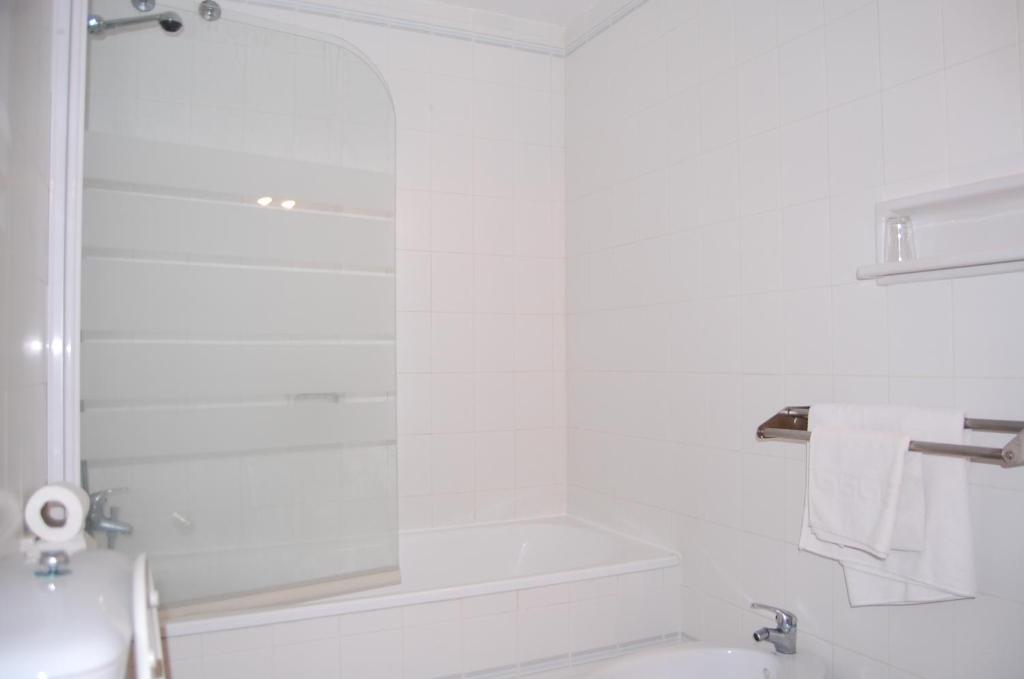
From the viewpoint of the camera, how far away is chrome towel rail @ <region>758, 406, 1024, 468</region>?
4.22ft

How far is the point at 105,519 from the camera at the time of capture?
1620 mm

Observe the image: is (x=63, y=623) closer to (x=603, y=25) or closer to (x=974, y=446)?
(x=974, y=446)

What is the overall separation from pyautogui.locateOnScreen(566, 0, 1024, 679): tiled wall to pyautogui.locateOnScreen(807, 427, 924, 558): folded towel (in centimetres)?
16

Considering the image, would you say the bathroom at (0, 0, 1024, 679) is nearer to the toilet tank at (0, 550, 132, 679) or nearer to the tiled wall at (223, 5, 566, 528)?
the toilet tank at (0, 550, 132, 679)

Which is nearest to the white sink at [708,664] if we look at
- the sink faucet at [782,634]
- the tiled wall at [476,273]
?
the sink faucet at [782,634]

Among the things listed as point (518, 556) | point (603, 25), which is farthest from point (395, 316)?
point (603, 25)

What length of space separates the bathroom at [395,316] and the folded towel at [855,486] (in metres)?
0.13

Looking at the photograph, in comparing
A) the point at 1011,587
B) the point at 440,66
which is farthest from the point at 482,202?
the point at 1011,587

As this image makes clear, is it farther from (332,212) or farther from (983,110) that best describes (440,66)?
(983,110)

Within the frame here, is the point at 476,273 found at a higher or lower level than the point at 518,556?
higher

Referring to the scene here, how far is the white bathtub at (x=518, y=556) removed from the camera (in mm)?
2191

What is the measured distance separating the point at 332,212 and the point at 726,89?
1.26 metres

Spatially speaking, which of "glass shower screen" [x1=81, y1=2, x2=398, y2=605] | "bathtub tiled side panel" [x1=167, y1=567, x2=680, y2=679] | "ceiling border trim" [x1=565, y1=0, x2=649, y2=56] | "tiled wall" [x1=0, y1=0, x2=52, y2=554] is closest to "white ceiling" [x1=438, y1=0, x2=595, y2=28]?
"ceiling border trim" [x1=565, y1=0, x2=649, y2=56]

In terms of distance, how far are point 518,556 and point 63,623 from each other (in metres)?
2.20
